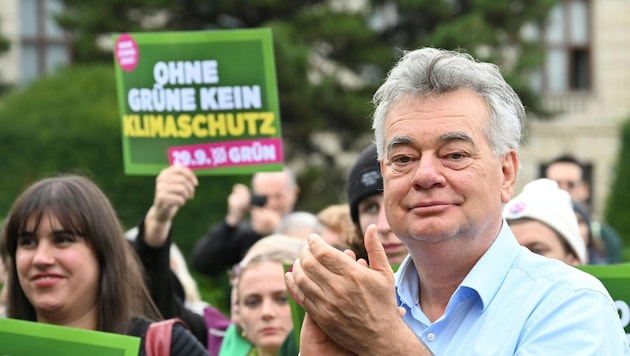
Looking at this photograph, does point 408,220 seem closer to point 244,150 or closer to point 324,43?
point 244,150

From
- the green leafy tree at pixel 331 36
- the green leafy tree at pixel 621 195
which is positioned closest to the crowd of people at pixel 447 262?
the green leafy tree at pixel 331 36

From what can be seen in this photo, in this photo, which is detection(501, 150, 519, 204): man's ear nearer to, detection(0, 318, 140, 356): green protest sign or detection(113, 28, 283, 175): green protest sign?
detection(0, 318, 140, 356): green protest sign

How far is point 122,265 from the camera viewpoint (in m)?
4.16

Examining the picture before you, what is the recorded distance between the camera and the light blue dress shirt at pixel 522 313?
8.41 feet

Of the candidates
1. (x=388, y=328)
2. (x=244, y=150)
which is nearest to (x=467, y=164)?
(x=388, y=328)

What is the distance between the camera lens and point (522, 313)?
2637 millimetres

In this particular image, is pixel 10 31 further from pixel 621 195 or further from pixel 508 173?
pixel 508 173

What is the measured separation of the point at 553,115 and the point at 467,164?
22786mm

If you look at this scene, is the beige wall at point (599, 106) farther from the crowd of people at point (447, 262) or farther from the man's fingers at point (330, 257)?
the man's fingers at point (330, 257)

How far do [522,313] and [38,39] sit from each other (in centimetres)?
2759

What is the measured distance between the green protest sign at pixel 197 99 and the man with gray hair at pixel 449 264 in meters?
2.36

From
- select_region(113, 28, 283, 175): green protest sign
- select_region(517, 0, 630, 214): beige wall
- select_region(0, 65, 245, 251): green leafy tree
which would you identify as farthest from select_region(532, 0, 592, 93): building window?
select_region(113, 28, 283, 175): green protest sign

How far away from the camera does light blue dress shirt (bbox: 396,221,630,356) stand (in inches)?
101

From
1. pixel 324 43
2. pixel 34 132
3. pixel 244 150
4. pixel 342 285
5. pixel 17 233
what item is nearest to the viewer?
pixel 342 285
